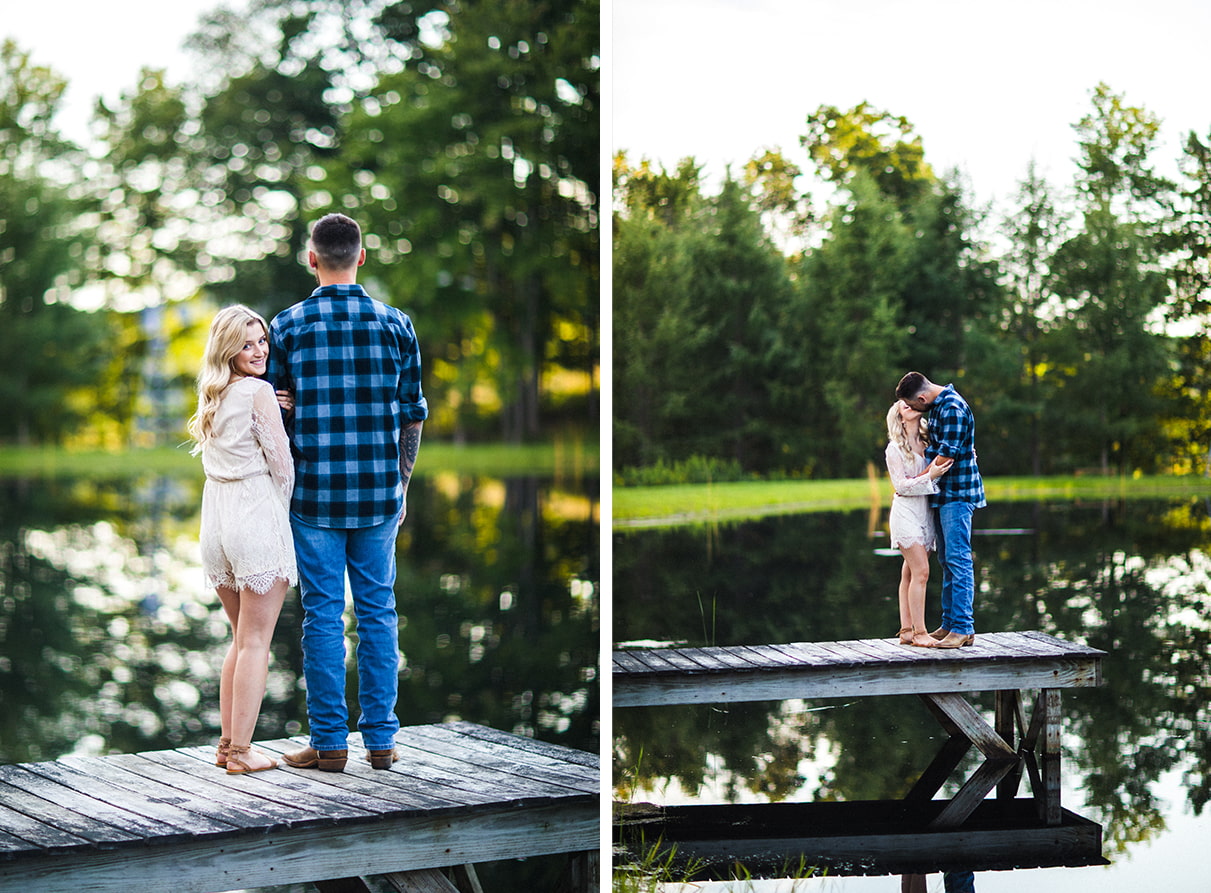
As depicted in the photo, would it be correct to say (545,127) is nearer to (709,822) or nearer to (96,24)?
(96,24)

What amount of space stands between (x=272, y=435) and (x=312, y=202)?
16.6 metres

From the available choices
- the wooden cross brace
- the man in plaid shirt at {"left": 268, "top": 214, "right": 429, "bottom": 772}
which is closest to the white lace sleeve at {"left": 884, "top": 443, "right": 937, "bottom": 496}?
the wooden cross brace

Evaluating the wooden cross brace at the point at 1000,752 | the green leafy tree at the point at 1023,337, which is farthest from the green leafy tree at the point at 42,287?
the wooden cross brace at the point at 1000,752

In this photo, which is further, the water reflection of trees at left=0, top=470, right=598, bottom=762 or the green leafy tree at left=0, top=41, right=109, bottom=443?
the green leafy tree at left=0, top=41, right=109, bottom=443

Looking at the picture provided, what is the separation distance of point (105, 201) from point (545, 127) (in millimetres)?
6885

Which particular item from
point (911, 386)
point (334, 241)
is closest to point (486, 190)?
point (911, 386)

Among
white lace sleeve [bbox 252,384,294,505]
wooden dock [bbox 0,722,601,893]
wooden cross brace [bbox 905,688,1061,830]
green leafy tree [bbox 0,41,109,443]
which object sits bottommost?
wooden cross brace [bbox 905,688,1061,830]

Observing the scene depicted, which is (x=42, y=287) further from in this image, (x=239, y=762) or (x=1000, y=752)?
(x=1000, y=752)

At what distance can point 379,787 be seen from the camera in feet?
8.95

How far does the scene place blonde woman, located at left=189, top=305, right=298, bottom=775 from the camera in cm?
266

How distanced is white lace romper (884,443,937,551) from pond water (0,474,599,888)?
2552mm

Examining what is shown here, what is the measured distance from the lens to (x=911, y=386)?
141 inches

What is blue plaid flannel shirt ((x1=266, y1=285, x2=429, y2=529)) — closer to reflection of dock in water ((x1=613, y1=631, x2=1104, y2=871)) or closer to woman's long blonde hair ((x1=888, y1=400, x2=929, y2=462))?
reflection of dock in water ((x1=613, y1=631, x2=1104, y2=871))

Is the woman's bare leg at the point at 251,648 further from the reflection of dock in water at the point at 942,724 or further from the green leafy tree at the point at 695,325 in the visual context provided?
the green leafy tree at the point at 695,325
